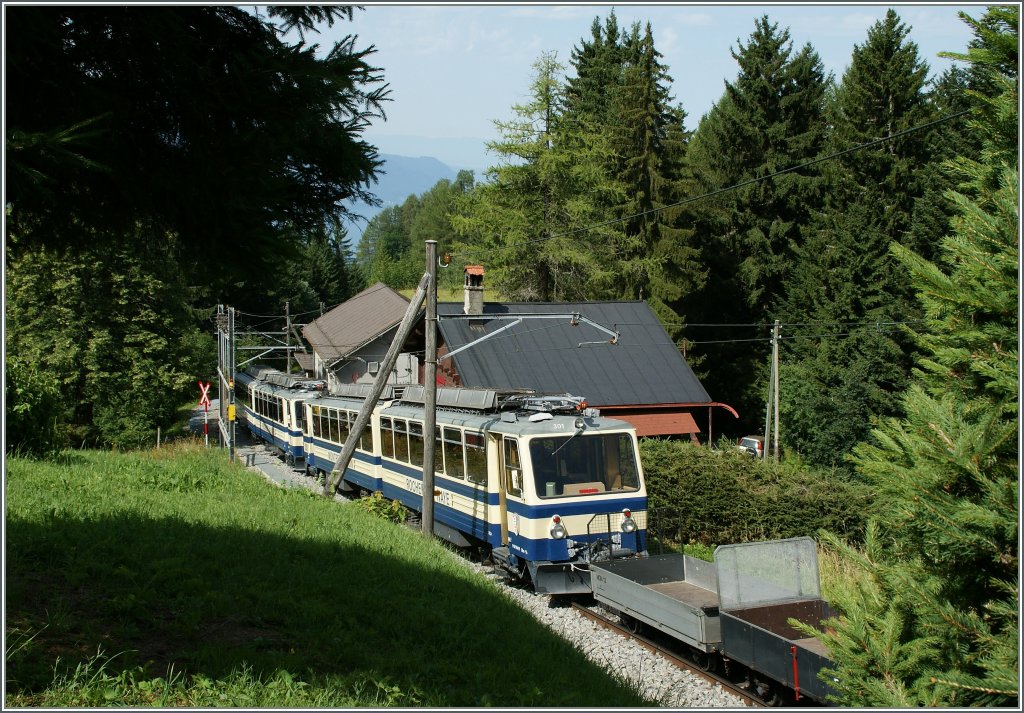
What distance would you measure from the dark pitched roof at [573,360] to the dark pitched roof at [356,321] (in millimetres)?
18458

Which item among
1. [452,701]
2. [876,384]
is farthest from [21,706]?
[876,384]

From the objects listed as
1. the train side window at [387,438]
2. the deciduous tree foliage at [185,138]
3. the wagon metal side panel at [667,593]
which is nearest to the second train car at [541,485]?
the wagon metal side panel at [667,593]

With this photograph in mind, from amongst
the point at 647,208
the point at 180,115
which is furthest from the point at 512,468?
the point at 647,208

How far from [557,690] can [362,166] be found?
13.9 feet

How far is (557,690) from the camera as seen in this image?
673 centimetres

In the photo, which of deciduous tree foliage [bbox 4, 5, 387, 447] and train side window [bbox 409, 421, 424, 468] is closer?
deciduous tree foliage [bbox 4, 5, 387, 447]

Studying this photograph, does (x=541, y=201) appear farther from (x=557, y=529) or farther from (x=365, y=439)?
(x=557, y=529)

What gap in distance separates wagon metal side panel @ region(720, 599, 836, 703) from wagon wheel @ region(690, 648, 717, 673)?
2.20 ft

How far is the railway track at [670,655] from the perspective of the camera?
9.28 m

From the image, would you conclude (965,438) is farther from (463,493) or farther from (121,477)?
(121,477)

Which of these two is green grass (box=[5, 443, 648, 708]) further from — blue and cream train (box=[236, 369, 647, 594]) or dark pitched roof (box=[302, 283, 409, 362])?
dark pitched roof (box=[302, 283, 409, 362])

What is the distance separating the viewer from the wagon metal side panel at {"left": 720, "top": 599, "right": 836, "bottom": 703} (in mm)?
8063

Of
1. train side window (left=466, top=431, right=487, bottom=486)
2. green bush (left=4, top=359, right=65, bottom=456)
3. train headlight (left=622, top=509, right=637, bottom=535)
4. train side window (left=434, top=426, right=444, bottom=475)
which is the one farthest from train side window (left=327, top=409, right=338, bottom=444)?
train headlight (left=622, top=509, right=637, bottom=535)

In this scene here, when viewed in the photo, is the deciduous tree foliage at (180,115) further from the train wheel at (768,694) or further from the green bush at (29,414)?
the green bush at (29,414)
